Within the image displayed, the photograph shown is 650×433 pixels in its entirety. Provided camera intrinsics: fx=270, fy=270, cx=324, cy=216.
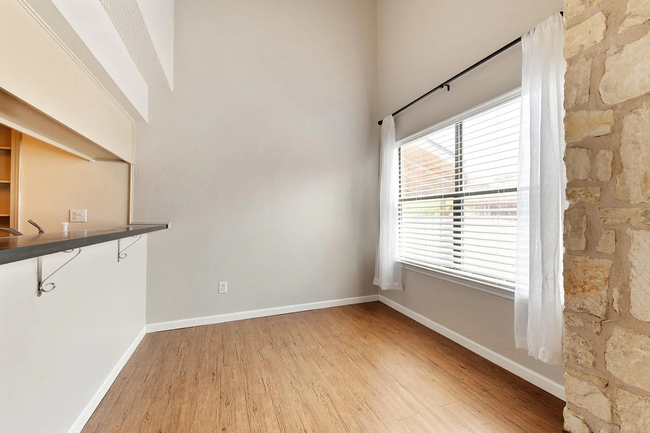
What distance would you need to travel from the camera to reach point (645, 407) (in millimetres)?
836

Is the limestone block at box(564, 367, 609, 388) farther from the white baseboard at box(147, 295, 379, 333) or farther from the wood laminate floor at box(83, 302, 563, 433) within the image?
the white baseboard at box(147, 295, 379, 333)

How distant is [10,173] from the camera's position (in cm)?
182

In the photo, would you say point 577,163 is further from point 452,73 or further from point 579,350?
point 452,73

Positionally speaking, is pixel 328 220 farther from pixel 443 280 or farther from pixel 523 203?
pixel 523 203

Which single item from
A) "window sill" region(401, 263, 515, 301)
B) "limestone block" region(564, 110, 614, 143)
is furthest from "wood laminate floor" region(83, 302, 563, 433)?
"limestone block" region(564, 110, 614, 143)

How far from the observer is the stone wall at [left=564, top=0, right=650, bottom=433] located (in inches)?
34.1

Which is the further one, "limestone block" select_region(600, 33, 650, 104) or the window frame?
the window frame

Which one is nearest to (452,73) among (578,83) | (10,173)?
(578,83)

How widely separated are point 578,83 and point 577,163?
313mm

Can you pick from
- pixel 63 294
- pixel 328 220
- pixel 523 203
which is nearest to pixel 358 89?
pixel 328 220

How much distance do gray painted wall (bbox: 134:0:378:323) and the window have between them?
0.72 meters

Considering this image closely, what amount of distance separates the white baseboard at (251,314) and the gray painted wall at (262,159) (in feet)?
0.20

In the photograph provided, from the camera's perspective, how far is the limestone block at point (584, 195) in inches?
39.0

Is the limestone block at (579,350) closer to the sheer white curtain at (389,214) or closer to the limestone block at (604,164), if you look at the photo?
the limestone block at (604,164)
